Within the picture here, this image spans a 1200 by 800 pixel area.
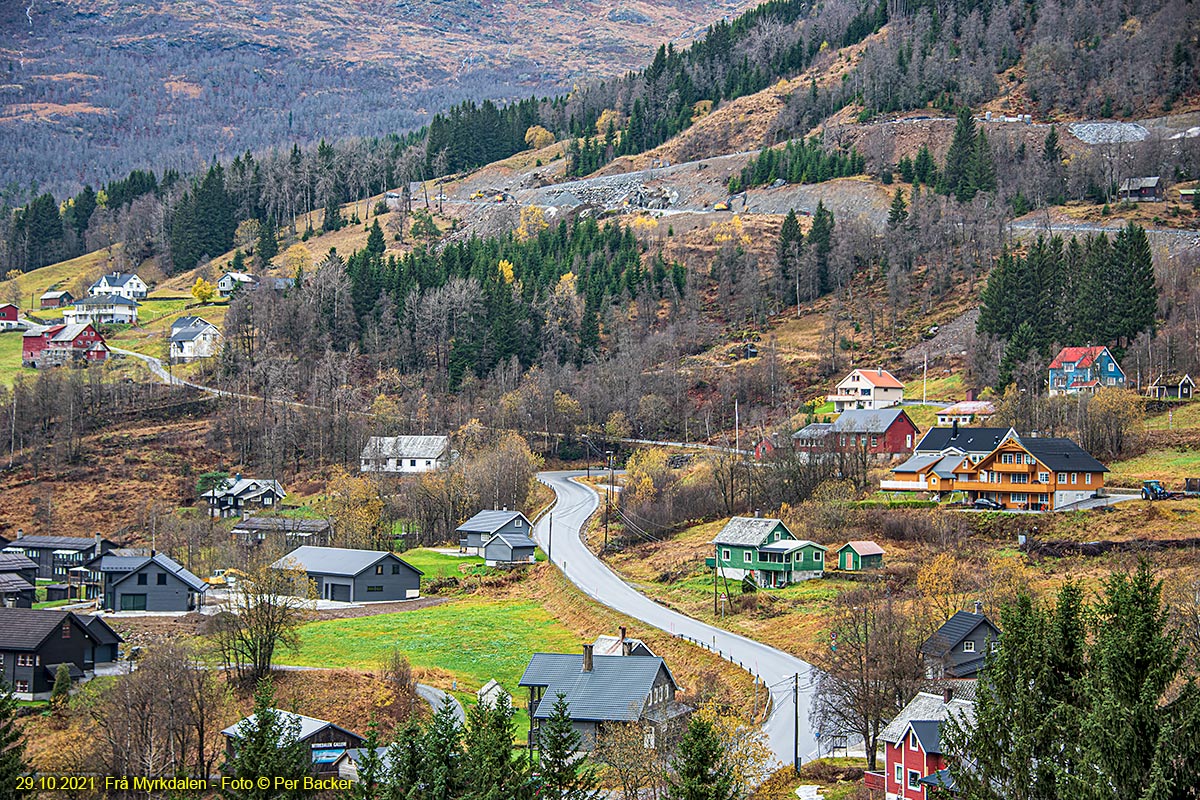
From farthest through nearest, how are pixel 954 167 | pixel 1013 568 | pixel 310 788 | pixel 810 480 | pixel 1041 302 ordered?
1. pixel 954 167
2. pixel 1041 302
3. pixel 810 480
4. pixel 1013 568
5. pixel 310 788

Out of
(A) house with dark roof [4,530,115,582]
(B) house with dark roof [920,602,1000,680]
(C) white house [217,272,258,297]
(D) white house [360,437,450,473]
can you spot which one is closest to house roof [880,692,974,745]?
(B) house with dark roof [920,602,1000,680]

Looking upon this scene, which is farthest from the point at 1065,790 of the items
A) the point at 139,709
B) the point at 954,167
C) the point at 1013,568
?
the point at 954,167

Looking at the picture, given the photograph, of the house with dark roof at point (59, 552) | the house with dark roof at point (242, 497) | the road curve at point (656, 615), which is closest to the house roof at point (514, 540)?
the road curve at point (656, 615)

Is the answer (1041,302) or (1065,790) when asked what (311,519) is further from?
(1065,790)

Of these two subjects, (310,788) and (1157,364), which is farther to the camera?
(1157,364)

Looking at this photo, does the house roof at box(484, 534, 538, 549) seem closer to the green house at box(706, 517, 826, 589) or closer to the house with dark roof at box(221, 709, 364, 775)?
the green house at box(706, 517, 826, 589)

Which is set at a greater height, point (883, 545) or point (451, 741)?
point (451, 741)
